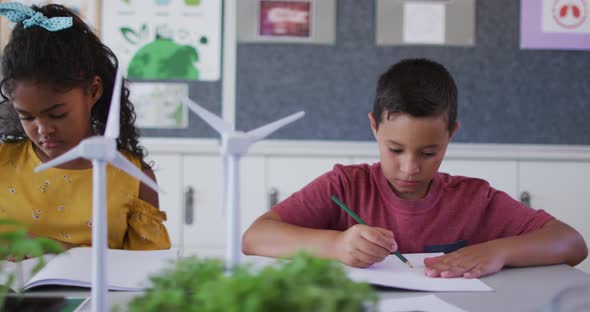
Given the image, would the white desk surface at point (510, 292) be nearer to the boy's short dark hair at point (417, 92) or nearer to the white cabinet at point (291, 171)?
the boy's short dark hair at point (417, 92)

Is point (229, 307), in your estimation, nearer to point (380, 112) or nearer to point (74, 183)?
point (380, 112)

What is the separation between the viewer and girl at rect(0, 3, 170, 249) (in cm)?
107

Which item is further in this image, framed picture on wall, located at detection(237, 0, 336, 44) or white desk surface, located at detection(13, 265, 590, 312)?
framed picture on wall, located at detection(237, 0, 336, 44)

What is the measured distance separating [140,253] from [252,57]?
1144mm

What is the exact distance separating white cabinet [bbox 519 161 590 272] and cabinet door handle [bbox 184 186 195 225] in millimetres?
1013

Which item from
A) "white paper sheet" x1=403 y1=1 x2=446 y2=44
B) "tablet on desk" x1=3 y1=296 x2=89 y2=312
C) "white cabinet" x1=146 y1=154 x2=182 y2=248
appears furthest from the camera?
"white paper sheet" x1=403 y1=1 x2=446 y2=44

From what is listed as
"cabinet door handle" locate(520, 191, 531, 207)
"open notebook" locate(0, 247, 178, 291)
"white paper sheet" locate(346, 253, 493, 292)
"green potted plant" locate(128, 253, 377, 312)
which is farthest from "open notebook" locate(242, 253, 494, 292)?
"cabinet door handle" locate(520, 191, 531, 207)

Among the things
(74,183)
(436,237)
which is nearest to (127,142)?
(74,183)

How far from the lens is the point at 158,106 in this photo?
1964 millimetres

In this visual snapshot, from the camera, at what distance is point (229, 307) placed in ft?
0.92

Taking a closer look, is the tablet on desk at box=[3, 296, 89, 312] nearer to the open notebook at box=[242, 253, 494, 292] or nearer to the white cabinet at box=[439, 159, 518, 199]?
the open notebook at box=[242, 253, 494, 292]

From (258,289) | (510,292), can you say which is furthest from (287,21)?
(258,289)

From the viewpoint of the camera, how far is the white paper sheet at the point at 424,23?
6.45 ft

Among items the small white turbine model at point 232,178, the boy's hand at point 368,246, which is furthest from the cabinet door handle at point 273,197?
the small white turbine model at point 232,178
